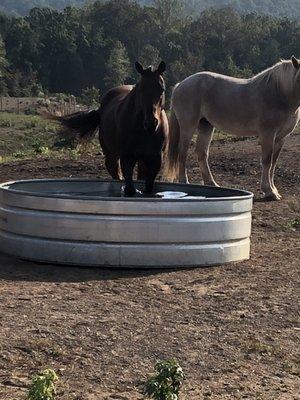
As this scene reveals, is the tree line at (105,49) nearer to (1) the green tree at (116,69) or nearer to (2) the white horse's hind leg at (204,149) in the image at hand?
(1) the green tree at (116,69)

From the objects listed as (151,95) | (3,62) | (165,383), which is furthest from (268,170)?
(3,62)

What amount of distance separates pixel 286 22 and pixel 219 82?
64150 mm

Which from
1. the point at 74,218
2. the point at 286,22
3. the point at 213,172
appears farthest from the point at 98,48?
Result: the point at 74,218

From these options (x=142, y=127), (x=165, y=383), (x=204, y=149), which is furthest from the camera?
(x=204, y=149)

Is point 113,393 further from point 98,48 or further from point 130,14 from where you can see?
point 130,14

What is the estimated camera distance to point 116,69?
59.1m

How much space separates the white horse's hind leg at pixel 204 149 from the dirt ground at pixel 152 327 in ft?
10.7

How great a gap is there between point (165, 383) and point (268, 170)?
6.10m

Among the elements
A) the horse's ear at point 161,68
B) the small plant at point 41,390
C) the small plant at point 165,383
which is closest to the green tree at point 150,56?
the horse's ear at point 161,68

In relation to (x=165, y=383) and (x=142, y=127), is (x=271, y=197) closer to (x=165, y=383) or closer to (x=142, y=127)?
(x=142, y=127)

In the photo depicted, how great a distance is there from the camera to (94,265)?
5.14 m

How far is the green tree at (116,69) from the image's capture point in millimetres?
58875

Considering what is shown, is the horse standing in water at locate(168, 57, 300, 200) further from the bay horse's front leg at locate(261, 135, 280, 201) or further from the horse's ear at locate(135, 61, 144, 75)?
the horse's ear at locate(135, 61, 144, 75)

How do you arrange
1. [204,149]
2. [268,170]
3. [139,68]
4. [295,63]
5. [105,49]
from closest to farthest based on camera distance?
[139,68], [295,63], [268,170], [204,149], [105,49]
